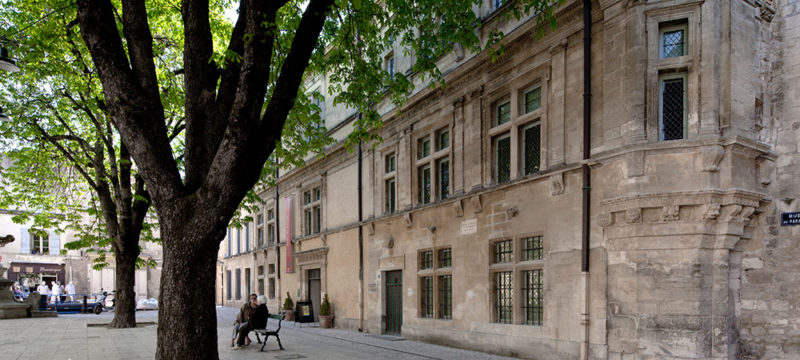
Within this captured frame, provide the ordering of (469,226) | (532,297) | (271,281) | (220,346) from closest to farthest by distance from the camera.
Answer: (532,297)
(469,226)
(220,346)
(271,281)

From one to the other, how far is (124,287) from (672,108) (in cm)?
1686

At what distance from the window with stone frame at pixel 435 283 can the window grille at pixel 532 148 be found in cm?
358

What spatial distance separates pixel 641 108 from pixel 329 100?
54.1 ft

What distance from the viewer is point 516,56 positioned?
1255 cm

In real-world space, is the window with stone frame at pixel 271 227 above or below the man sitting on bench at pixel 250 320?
above

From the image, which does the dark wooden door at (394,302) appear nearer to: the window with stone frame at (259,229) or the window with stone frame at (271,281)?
the window with stone frame at (271,281)

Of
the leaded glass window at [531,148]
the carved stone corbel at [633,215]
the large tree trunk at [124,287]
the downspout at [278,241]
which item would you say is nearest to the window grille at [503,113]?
the leaded glass window at [531,148]

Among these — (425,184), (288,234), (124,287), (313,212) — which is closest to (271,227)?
(288,234)

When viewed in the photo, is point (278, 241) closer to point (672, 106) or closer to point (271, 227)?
point (271, 227)

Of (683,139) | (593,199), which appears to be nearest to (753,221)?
(683,139)

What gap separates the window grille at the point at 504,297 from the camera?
1249 cm

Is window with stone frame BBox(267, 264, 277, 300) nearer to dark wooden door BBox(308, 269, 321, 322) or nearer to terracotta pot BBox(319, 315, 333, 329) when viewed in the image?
dark wooden door BBox(308, 269, 321, 322)

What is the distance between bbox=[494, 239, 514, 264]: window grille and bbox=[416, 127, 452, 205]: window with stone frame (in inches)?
89.6

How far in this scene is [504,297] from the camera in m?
12.7
